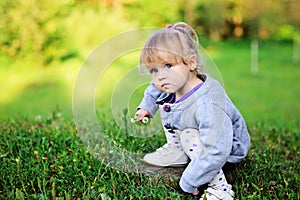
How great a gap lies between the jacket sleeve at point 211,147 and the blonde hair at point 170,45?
29 centimetres

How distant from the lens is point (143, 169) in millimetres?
2475

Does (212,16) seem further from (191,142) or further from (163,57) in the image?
(163,57)

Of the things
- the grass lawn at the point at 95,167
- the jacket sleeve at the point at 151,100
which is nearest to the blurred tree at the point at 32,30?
the grass lawn at the point at 95,167

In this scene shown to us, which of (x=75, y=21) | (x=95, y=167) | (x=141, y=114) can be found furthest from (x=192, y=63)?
(x=75, y=21)

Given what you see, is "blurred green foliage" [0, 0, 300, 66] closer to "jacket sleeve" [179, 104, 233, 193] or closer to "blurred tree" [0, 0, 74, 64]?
"blurred tree" [0, 0, 74, 64]

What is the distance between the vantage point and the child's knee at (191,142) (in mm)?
2219

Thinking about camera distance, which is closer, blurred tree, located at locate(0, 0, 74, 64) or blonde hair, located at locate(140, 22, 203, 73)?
blonde hair, located at locate(140, 22, 203, 73)

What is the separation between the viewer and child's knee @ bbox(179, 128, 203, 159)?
7.28 feet

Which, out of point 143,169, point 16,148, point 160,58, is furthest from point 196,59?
point 16,148

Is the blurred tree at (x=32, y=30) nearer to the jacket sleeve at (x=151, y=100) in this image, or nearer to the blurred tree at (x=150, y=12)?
the blurred tree at (x=150, y=12)

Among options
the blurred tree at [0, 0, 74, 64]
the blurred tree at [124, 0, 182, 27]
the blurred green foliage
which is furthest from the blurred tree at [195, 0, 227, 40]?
the blurred tree at [0, 0, 74, 64]

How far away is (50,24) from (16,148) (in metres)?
7.30

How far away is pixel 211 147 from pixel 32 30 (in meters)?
8.04

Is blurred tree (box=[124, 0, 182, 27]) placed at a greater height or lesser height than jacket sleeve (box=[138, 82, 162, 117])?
greater
